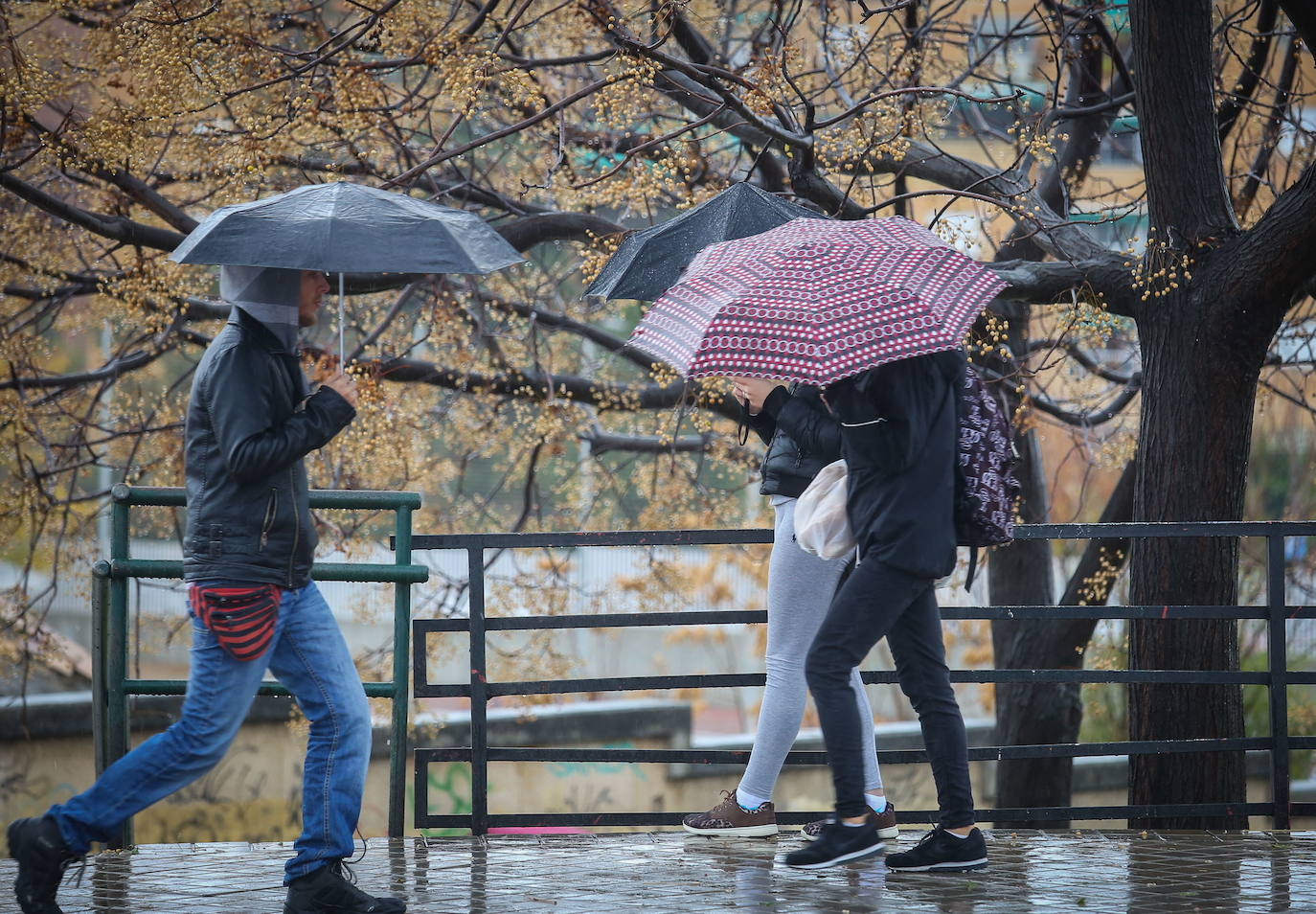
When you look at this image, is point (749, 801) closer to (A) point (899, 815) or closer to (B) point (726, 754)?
(B) point (726, 754)

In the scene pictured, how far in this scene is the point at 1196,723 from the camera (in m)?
6.95

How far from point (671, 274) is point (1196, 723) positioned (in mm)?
3440

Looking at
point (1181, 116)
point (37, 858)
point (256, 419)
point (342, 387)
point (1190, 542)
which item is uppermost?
point (1181, 116)

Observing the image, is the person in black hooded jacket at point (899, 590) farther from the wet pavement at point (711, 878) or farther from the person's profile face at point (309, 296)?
the person's profile face at point (309, 296)

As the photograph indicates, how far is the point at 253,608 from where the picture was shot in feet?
13.2

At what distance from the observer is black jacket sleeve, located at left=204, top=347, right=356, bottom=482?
393cm

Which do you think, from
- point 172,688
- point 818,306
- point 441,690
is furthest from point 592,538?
point 818,306

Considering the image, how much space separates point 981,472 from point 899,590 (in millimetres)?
477

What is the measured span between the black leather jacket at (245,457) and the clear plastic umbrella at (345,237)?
220 mm

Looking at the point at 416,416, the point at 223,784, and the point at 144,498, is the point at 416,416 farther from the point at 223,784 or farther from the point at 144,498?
the point at 144,498

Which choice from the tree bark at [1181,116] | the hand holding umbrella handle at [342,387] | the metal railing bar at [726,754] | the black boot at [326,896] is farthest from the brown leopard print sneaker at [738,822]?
the tree bark at [1181,116]

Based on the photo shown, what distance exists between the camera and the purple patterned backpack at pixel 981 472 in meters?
4.69

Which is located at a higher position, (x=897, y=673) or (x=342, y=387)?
(x=342, y=387)

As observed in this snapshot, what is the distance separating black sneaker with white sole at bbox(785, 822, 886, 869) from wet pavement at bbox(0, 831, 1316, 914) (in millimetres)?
88
